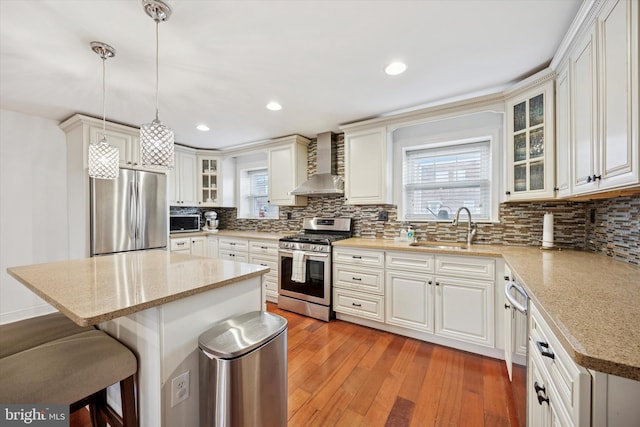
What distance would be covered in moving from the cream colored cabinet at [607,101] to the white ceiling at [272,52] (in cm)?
32

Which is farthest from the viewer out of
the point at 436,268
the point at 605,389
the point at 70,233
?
the point at 70,233

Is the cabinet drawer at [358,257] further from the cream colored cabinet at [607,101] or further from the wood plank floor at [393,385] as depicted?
the cream colored cabinet at [607,101]

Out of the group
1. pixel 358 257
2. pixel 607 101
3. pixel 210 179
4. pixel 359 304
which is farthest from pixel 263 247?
pixel 607 101

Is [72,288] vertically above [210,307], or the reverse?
[72,288]

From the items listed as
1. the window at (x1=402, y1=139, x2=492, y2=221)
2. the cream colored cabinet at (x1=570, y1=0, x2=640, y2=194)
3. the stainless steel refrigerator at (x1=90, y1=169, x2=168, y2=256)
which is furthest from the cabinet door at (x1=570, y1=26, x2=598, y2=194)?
the stainless steel refrigerator at (x1=90, y1=169, x2=168, y2=256)

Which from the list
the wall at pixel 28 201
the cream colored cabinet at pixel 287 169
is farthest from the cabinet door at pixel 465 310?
the wall at pixel 28 201

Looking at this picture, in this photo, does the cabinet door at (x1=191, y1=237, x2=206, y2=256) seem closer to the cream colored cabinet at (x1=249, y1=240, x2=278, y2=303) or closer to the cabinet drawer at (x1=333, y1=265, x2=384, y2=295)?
the cream colored cabinet at (x1=249, y1=240, x2=278, y2=303)

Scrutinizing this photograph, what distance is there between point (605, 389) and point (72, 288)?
1.88 metres

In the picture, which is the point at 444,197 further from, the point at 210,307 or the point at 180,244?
Result: the point at 180,244

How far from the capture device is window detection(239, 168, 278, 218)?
4.62 m

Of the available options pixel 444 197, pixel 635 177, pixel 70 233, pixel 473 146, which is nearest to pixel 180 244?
pixel 70 233

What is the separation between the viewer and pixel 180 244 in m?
4.00

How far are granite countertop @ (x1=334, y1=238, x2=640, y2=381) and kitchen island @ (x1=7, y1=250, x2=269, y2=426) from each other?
1.31 meters

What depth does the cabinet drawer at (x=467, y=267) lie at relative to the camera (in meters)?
2.20
